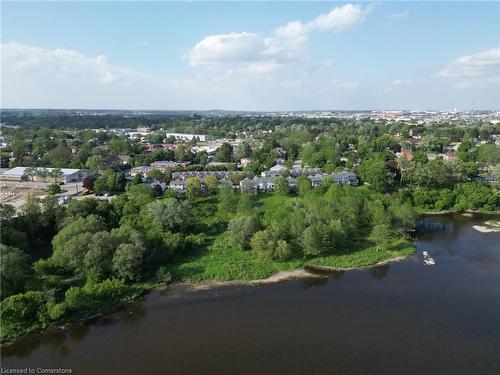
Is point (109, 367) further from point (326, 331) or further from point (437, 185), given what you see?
point (437, 185)

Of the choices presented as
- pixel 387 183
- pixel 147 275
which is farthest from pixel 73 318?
pixel 387 183

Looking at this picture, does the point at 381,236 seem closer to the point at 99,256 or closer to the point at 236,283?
the point at 236,283

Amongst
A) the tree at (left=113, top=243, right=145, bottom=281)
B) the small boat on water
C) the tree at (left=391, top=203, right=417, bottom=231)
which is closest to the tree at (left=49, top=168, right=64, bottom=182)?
the tree at (left=113, top=243, right=145, bottom=281)

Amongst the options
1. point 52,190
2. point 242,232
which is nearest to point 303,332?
point 242,232

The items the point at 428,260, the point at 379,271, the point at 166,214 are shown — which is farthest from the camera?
the point at 166,214

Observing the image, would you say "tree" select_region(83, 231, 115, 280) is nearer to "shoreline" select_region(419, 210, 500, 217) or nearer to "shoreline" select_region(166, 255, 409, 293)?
"shoreline" select_region(166, 255, 409, 293)

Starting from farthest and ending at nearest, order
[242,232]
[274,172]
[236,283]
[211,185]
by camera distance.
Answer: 1. [274,172]
2. [211,185]
3. [242,232]
4. [236,283]
